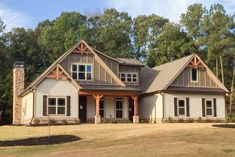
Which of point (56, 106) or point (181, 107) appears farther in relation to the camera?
point (181, 107)

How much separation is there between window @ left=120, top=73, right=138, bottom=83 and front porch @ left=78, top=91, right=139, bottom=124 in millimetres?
2045

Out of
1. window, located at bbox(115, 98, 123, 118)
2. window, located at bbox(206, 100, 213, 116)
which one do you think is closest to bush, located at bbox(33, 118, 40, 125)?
window, located at bbox(115, 98, 123, 118)

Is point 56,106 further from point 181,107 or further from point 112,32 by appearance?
point 112,32

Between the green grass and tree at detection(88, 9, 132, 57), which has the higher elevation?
tree at detection(88, 9, 132, 57)

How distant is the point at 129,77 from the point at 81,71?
5673mm

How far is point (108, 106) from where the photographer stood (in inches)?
1718

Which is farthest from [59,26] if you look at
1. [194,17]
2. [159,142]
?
[159,142]

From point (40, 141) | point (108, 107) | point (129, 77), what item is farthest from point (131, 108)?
point (40, 141)

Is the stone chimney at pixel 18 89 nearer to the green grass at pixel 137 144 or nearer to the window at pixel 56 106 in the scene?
the window at pixel 56 106

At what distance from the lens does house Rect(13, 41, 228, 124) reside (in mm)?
39812

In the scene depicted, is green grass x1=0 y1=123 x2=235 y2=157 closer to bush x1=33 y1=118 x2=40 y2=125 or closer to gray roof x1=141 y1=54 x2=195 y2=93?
bush x1=33 y1=118 x2=40 y2=125

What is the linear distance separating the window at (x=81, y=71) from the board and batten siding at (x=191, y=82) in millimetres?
7749

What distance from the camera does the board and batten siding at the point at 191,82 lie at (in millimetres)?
43500

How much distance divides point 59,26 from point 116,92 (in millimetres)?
31052
